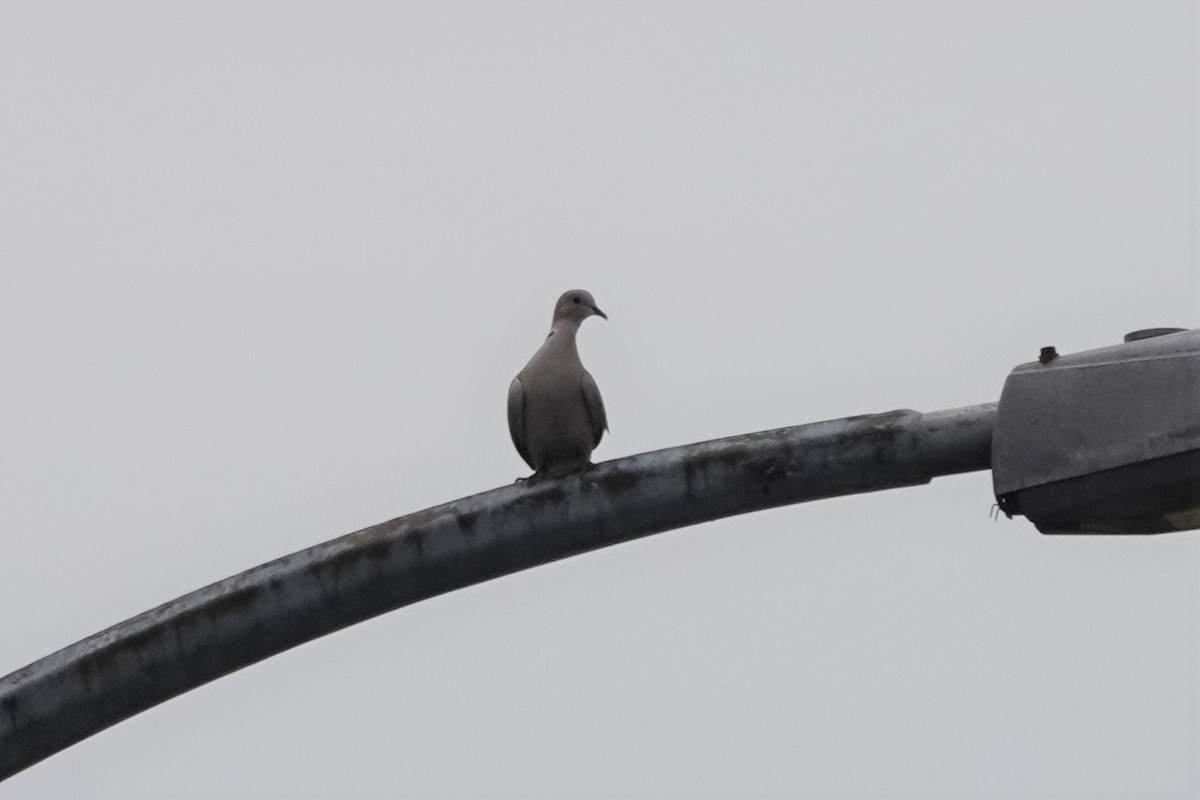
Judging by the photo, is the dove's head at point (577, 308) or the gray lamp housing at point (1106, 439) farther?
the dove's head at point (577, 308)

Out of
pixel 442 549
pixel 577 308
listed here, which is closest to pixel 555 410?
pixel 577 308

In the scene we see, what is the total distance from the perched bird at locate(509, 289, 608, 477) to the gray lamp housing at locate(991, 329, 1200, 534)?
2881mm

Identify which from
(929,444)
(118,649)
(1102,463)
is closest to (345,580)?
(118,649)

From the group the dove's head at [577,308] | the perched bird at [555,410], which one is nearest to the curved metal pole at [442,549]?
the perched bird at [555,410]

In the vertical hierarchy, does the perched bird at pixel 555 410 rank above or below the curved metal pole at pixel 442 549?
above

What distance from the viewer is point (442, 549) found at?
512 cm

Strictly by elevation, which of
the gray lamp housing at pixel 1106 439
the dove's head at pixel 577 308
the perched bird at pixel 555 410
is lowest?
the gray lamp housing at pixel 1106 439

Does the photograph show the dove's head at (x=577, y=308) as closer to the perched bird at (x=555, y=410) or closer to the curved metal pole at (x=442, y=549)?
the perched bird at (x=555, y=410)

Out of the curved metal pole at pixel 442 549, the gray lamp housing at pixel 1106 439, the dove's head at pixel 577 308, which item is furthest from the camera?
the dove's head at pixel 577 308

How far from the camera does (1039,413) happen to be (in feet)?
15.5

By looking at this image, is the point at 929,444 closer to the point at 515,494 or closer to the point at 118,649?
the point at 515,494

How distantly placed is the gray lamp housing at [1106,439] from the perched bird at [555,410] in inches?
113

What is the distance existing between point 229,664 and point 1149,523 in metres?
2.22

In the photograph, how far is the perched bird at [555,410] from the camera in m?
7.61
